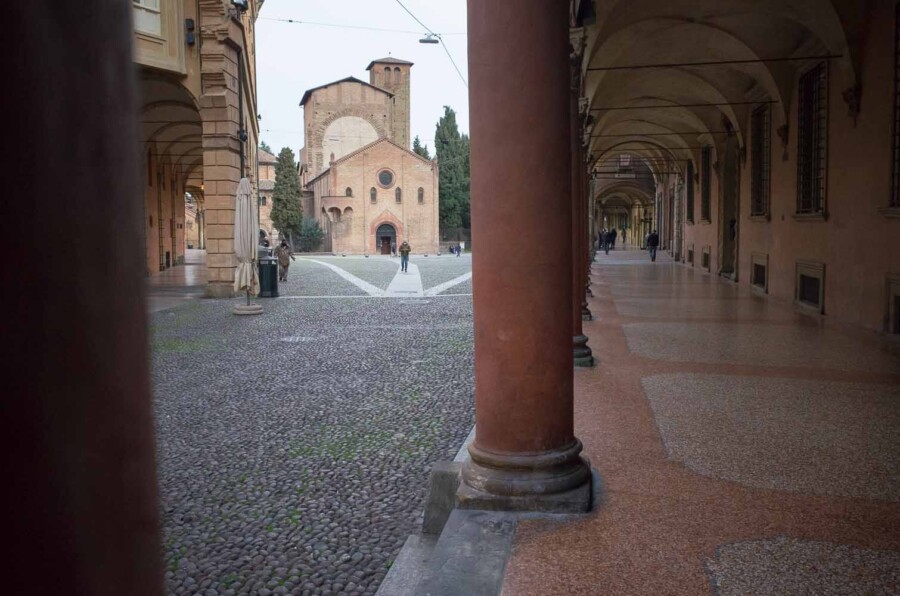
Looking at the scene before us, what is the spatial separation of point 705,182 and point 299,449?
67.4 ft

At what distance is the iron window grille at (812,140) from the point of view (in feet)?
38.6

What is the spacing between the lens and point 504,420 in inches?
141

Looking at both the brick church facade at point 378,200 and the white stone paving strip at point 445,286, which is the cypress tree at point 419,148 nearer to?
the brick church facade at point 378,200

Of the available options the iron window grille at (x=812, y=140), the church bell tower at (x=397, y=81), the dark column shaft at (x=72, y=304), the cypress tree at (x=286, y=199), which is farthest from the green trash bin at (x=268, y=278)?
the church bell tower at (x=397, y=81)

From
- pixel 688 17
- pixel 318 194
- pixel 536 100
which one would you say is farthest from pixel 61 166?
pixel 318 194

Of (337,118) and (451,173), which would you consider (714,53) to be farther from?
(337,118)

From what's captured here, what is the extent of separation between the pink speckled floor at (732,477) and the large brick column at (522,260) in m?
0.28

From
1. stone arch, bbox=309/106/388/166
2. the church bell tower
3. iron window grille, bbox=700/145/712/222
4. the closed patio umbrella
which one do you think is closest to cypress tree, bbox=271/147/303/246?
stone arch, bbox=309/106/388/166

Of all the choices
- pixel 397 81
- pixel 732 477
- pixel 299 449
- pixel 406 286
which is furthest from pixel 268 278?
pixel 397 81

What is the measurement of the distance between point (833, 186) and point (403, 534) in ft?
30.9

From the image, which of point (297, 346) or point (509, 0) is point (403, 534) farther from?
point (297, 346)

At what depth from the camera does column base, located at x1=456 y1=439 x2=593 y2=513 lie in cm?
348

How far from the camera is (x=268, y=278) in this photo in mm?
17875

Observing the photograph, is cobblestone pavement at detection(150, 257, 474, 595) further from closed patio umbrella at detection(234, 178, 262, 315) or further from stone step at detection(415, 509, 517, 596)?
closed patio umbrella at detection(234, 178, 262, 315)
